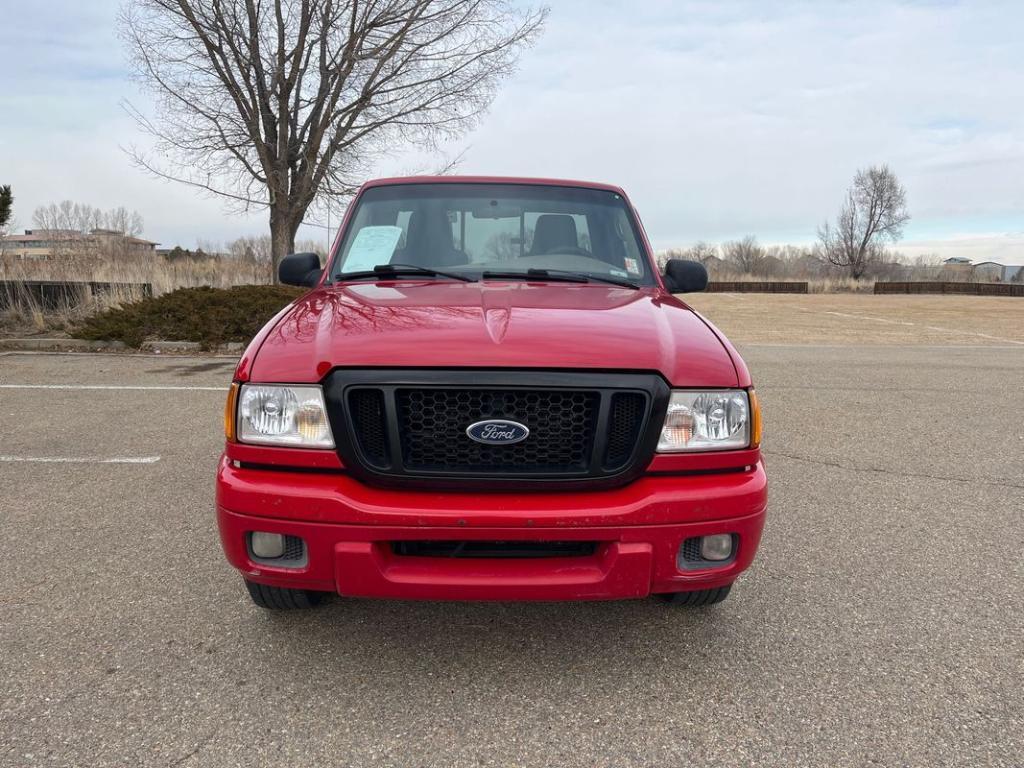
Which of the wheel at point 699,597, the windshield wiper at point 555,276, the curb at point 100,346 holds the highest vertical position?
the windshield wiper at point 555,276

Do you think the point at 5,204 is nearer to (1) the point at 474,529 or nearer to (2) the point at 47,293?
(2) the point at 47,293

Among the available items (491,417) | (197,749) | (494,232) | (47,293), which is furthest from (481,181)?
(47,293)

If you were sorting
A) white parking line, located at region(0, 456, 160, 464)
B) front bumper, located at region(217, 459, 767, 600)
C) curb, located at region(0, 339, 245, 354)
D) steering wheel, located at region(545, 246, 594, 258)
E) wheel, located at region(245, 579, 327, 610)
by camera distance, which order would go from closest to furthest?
front bumper, located at region(217, 459, 767, 600) → wheel, located at region(245, 579, 327, 610) → steering wheel, located at region(545, 246, 594, 258) → white parking line, located at region(0, 456, 160, 464) → curb, located at region(0, 339, 245, 354)

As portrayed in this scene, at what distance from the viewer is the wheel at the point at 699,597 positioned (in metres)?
2.65

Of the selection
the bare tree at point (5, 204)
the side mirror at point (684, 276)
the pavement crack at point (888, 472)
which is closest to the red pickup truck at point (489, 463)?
the side mirror at point (684, 276)

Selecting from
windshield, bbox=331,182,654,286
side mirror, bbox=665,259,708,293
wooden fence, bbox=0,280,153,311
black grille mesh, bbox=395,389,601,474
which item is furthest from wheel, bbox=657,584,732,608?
wooden fence, bbox=0,280,153,311

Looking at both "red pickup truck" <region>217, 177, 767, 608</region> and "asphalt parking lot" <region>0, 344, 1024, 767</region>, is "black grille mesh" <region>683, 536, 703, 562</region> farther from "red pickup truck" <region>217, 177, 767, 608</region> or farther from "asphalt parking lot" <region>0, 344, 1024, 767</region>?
"asphalt parking lot" <region>0, 344, 1024, 767</region>

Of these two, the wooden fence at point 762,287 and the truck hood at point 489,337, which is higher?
the wooden fence at point 762,287

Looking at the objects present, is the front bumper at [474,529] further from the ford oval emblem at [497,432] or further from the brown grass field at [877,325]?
the brown grass field at [877,325]

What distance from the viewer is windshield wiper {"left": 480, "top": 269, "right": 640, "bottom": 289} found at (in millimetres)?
3266

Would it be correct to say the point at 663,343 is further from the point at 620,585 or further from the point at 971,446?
the point at 971,446

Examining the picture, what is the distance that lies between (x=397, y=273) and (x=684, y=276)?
4.72 ft

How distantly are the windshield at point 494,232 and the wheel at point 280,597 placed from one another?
4.85 feet

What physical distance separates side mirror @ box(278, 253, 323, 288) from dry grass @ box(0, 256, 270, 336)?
32.5 feet
